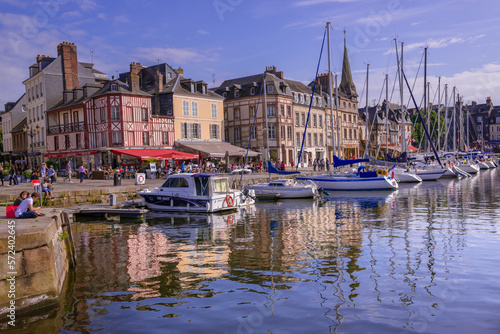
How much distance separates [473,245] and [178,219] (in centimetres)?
1219

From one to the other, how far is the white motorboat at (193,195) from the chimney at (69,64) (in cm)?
2665

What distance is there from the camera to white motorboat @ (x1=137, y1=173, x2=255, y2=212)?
2109cm

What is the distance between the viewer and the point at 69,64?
144ft

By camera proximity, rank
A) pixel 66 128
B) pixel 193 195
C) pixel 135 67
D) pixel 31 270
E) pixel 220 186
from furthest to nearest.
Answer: pixel 135 67
pixel 66 128
pixel 220 186
pixel 193 195
pixel 31 270

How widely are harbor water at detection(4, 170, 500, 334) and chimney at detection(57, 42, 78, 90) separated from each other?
99.6 feet

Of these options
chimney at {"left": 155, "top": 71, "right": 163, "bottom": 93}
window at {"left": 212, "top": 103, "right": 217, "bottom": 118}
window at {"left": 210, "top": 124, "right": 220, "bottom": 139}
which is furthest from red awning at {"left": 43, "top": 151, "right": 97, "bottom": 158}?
window at {"left": 212, "top": 103, "right": 217, "bottom": 118}

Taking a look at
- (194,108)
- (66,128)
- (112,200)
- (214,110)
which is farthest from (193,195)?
(214,110)

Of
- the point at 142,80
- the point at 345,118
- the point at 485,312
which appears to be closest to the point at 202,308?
the point at 485,312

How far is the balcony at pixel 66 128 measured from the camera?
132 ft

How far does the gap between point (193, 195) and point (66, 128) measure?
1015 inches

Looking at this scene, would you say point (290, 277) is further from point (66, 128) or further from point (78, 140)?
point (66, 128)

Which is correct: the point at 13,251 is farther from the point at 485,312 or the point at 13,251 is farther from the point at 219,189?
the point at 219,189

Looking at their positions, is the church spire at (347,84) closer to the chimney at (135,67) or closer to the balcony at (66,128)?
the chimney at (135,67)

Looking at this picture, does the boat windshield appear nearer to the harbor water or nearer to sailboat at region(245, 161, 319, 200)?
the harbor water
